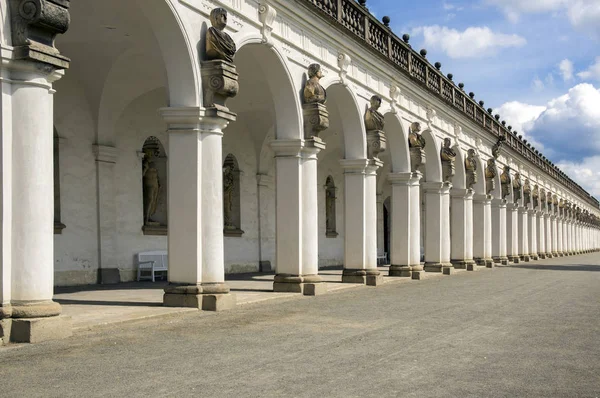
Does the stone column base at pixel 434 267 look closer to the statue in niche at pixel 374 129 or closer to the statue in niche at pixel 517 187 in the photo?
the statue in niche at pixel 374 129

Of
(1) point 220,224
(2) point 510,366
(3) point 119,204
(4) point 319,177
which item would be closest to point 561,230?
(4) point 319,177

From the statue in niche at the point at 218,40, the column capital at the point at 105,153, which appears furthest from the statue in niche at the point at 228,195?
the statue in niche at the point at 218,40

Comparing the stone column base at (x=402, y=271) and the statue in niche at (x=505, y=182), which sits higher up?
the statue in niche at (x=505, y=182)

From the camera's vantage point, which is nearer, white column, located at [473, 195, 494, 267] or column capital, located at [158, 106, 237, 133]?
column capital, located at [158, 106, 237, 133]

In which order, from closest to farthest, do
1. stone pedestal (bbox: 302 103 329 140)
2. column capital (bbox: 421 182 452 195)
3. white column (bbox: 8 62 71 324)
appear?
white column (bbox: 8 62 71 324)
stone pedestal (bbox: 302 103 329 140)
column capital (bbox: 421 182 452 195)

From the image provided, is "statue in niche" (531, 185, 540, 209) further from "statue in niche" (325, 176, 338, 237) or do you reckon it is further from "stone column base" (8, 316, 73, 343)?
"stone column base" (8, 316, 73, 343)

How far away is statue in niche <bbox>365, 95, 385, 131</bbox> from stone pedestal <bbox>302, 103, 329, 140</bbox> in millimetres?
3946

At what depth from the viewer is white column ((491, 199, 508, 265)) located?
38719mm

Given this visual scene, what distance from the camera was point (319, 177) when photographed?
3169 centimetres

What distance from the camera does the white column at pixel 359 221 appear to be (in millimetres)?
20391

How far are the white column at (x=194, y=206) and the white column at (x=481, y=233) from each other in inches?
921

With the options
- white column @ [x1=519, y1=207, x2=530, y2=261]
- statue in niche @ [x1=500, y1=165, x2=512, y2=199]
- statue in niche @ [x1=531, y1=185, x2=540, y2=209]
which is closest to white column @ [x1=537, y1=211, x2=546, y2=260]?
statue in niche @ [x1=531, y1=185, x2=540, y2=209]

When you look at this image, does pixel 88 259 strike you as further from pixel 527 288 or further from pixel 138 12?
pixel 527 288

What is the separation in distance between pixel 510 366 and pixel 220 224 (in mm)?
6771
